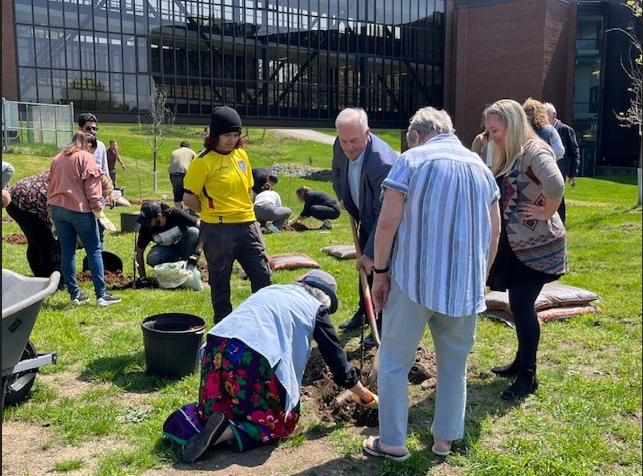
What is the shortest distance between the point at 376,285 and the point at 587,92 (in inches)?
1612

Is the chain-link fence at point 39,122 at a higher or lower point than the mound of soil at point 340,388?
higher

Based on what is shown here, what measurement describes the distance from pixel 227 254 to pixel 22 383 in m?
1.71

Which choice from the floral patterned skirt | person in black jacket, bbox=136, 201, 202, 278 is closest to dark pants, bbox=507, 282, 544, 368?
the floral patterned skirt

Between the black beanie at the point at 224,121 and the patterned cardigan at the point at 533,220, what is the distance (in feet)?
6.72

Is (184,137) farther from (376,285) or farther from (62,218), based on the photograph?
(376,285)

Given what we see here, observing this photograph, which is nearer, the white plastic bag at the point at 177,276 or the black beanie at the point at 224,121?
the black beanie at the point at 224,121

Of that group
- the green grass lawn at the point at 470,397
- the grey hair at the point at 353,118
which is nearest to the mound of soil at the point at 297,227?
the green grass lawn at the point at 470,397

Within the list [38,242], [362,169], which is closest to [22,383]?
[362,169]

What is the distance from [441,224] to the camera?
3041 mm

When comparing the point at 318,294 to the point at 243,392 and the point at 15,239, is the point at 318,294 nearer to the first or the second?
the point at 243,392

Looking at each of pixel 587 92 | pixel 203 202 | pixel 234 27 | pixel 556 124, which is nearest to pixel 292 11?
pixel 234 27

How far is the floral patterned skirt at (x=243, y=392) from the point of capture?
11.0 feet

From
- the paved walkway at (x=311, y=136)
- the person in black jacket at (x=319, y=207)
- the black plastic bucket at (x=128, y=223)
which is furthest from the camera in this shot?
the paved walkway at (x=311, y=136)

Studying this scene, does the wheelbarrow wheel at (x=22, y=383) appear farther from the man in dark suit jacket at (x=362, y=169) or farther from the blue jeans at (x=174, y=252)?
the blue jeans at (x=174, y=252)
